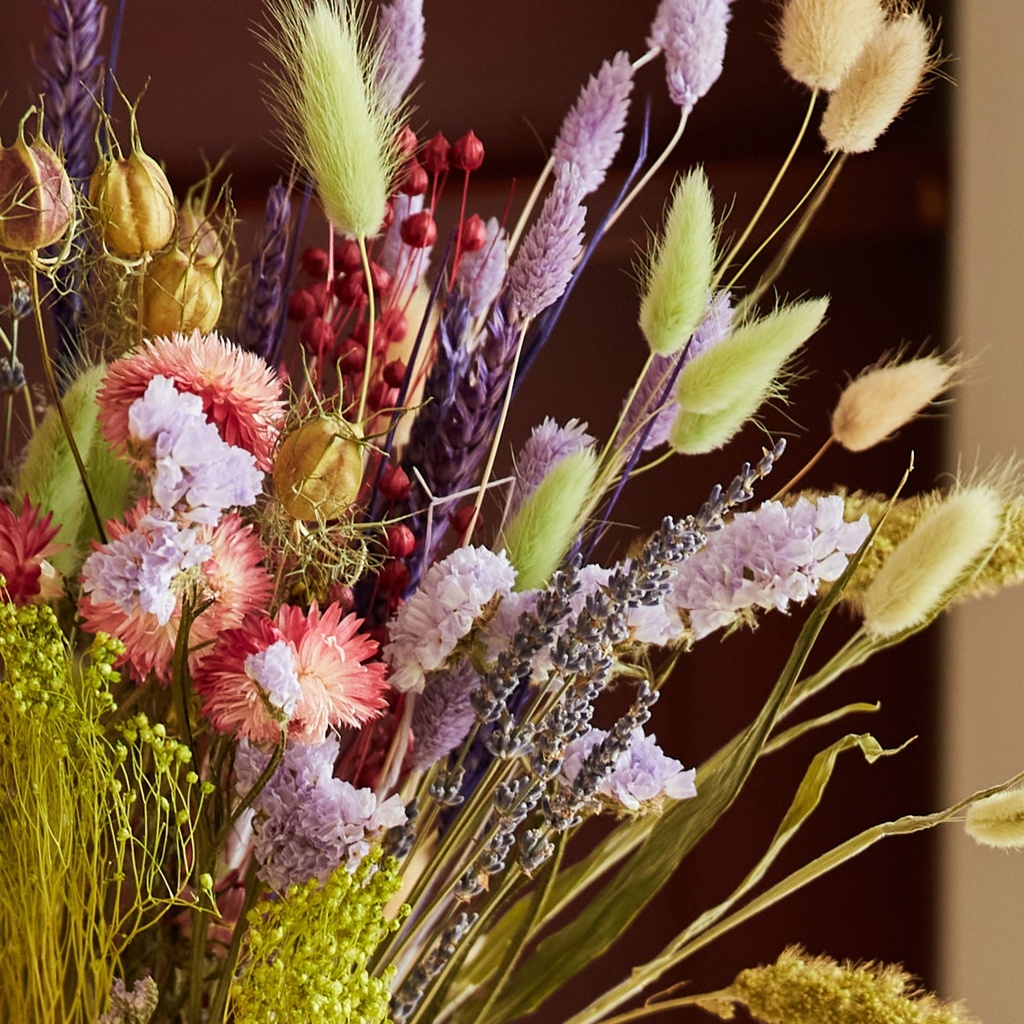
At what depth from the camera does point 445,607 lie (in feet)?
1.38

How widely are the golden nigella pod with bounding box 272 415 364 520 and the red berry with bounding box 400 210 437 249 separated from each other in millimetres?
138

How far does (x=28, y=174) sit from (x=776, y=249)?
553 mm

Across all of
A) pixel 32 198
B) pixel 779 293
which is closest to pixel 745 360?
pixel 32 198

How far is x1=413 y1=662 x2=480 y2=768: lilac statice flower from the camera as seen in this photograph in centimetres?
46

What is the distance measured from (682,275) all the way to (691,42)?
12 centimetres

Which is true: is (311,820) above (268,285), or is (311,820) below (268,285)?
below

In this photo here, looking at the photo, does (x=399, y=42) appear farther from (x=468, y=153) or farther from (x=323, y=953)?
(x=323, y=953)

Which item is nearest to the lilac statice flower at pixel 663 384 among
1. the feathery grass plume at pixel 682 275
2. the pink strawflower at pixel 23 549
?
the feathery grass plume at pixel 682 275

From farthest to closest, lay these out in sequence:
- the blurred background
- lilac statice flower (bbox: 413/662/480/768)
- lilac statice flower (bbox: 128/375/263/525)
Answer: the blurred background → lilac statice flower (bbox: 413/662/480/768) → lilac statice flower (bbox: 128/375/263/525)

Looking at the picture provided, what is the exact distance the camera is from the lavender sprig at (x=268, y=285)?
0.50m

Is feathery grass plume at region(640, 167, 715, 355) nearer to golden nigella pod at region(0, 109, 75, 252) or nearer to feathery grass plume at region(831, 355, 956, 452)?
feathery grass plume at region(831, 355, 956, 452)

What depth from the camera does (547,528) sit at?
0.45 meters

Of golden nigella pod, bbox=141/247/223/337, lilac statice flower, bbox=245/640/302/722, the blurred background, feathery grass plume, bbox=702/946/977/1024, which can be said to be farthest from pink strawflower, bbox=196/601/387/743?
the blurred background

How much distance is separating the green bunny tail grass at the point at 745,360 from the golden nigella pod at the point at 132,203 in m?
0.19
